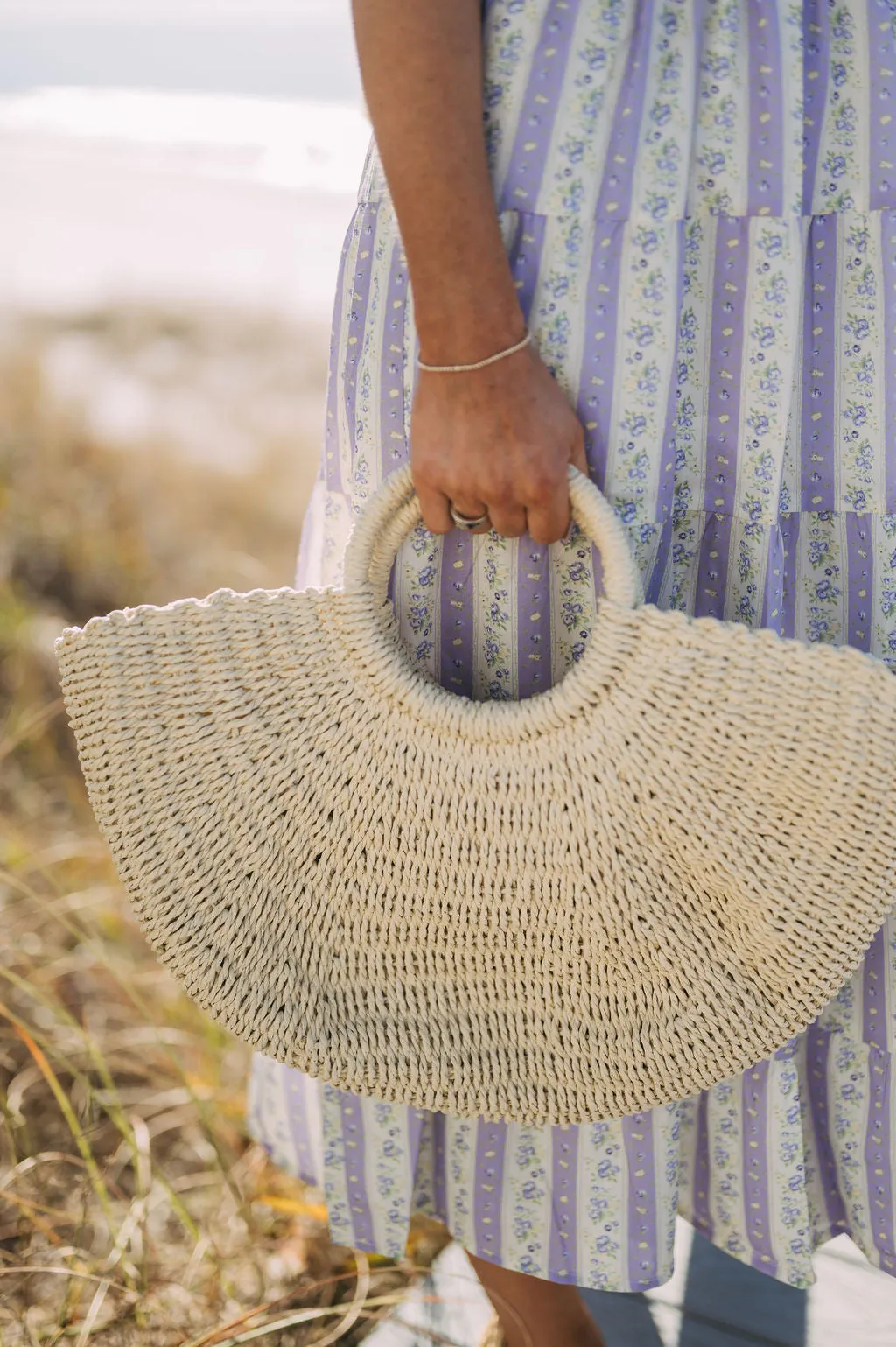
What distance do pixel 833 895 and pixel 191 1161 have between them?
1.17 m

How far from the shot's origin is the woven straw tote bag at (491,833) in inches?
29.7

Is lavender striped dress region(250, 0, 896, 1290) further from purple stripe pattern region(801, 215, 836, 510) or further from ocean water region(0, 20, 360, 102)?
ocean water region(0, 20, 360, 102)

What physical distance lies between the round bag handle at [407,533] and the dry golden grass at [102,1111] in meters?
0.58

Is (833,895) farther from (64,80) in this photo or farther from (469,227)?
(64,80)

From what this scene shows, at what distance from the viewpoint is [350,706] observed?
821 mm

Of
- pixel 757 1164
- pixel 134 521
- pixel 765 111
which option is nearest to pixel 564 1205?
pixel 757 1164

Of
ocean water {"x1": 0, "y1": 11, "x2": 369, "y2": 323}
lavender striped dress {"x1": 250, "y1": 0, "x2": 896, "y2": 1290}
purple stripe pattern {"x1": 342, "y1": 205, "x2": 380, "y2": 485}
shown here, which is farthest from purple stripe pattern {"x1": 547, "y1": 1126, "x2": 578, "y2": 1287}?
ocean water {"x1": 0, "y1": 11, "x2": 369, "y2": 323}

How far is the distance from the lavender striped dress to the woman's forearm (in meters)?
0.05

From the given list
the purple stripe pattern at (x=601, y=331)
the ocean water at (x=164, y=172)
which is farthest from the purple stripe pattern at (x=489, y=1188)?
the ocean water at (x=164, y=172)

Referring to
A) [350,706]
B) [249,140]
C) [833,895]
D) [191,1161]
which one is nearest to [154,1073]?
[191,1161]

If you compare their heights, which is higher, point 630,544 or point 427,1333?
point 630,544

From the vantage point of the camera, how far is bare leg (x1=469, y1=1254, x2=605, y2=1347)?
3.71 ft

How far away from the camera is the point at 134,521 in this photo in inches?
125

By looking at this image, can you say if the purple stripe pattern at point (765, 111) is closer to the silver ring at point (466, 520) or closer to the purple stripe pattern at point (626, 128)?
the purple stripe pattern at point (626, 128)
